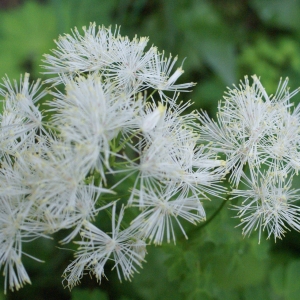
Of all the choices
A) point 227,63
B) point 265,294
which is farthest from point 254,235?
point 227,63

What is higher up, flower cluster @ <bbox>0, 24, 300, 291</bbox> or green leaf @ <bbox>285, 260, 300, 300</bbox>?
flower cluster @ <bbox>0, 24, 300, 291</bbox>

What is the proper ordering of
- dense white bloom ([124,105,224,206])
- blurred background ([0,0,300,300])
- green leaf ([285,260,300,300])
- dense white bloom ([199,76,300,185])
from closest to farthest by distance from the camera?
dense white bloom ([124,105,224,206]) → dense white bloom ([199,76,300,185]) → green leaf ([285,260,300,300]) → blurred background ([0,0,300,300])

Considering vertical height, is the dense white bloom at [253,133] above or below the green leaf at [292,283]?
above

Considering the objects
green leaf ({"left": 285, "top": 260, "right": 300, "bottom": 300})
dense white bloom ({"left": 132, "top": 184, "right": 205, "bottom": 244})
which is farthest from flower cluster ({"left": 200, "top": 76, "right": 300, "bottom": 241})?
green leaf ({"left": 285, "top": 260, "right": 300, "bottom": 300})

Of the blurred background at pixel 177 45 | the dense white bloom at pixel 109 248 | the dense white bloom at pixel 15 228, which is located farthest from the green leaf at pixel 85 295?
the dense white bloom at pixel 15 228

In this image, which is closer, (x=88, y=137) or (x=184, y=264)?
(x=88, y=137)

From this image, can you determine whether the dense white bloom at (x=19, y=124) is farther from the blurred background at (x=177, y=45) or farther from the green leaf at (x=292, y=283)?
the green leaf at (x=292, y=283)

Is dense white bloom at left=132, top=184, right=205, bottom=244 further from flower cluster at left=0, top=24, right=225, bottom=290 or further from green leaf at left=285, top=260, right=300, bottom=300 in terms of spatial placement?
green leaf at left=285, top=260, right=300, bottom=300

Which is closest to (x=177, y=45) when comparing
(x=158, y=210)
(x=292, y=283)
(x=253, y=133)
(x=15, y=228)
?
(x=253, y=133)

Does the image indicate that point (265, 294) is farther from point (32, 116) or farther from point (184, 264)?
point (32, 116)
